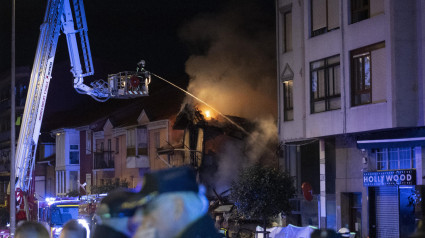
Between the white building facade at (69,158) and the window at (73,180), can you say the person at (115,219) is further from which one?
the window at (73,180)

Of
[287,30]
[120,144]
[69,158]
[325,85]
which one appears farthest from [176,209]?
[69,158]

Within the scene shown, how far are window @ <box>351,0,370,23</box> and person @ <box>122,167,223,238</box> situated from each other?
59.1ft

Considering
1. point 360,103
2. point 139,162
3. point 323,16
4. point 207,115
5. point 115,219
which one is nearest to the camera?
point 115,219

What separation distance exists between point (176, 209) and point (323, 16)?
1993cm

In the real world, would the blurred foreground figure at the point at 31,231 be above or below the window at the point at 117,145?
below

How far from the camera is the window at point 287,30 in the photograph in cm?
2578

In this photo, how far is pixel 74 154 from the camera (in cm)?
5359

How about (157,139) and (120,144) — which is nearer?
(157,139)

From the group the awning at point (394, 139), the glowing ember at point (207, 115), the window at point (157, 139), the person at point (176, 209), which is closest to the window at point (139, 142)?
the window at point (157, 139)

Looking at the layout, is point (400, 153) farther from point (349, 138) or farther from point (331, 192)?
point (331, 192)

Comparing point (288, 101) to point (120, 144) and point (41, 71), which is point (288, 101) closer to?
point (41, 71)

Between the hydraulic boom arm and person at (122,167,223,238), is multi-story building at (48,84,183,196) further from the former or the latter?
person at (122,167,223,238)

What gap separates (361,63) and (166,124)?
67.0 feet

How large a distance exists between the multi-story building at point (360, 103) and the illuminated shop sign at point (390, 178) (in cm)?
3
